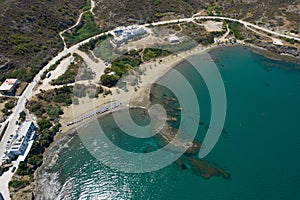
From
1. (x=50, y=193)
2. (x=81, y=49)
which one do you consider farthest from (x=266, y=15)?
(x=50, y=193)

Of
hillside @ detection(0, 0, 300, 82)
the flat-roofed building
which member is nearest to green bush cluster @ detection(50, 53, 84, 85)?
hillside @ detection(0, 0, 300, 82)

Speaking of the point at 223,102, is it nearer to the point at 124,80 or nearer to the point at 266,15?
the point at 124,80

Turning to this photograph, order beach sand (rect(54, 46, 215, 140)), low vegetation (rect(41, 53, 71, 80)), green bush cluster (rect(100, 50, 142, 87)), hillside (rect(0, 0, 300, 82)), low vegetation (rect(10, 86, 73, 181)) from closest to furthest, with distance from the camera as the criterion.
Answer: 1. low vegetation (rect(10, 86, 73, 181))
2. beach sand (rect(54, 46, 215, 140))
3. green bush cluster (rect(100, 50, 142, 87))
4. low vegetation (rect(41, 53, 71, 80))
5. hillside (rect(0, 0, 300, 82))

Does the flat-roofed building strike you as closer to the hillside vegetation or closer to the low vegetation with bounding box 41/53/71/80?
the hillside vegetation

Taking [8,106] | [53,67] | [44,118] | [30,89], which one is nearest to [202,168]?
[44,118]

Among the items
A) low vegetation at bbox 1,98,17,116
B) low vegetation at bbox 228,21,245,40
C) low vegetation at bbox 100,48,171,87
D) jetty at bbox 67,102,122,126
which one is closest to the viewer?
low vegetation at bbox 1,98,17,116

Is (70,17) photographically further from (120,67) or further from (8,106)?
(8,106)
